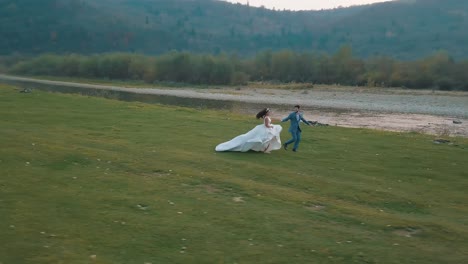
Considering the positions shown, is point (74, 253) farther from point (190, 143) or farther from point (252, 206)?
point (190, 143)

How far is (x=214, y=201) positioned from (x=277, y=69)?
Result: 134149 mm

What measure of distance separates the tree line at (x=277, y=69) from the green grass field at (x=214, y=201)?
93.6 meters

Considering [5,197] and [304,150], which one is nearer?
[5,197]

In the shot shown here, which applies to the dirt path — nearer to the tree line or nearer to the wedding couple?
the tree line

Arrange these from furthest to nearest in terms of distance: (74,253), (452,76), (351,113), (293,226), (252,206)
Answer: (452,76) < (351,113) < (252,206) < (293,226) < (74,253)

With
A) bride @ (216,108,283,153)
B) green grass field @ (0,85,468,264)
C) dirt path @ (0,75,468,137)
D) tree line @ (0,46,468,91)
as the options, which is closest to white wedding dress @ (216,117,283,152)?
bride @ (216,108,283,153)

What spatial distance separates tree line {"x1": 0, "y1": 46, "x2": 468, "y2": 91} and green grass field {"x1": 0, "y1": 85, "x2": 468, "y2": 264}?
93.6 m

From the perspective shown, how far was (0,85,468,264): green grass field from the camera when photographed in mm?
11422

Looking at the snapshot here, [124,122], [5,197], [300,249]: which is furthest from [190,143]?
[300,249]

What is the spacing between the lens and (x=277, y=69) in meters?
147

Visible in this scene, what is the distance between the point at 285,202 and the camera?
51.3 ft

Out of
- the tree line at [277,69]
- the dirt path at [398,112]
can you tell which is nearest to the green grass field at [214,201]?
the dirt path at [398,112]

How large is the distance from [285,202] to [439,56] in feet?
376

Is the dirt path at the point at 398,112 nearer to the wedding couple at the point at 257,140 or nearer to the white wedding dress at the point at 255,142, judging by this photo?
the wedding couple at the point at 257,140
